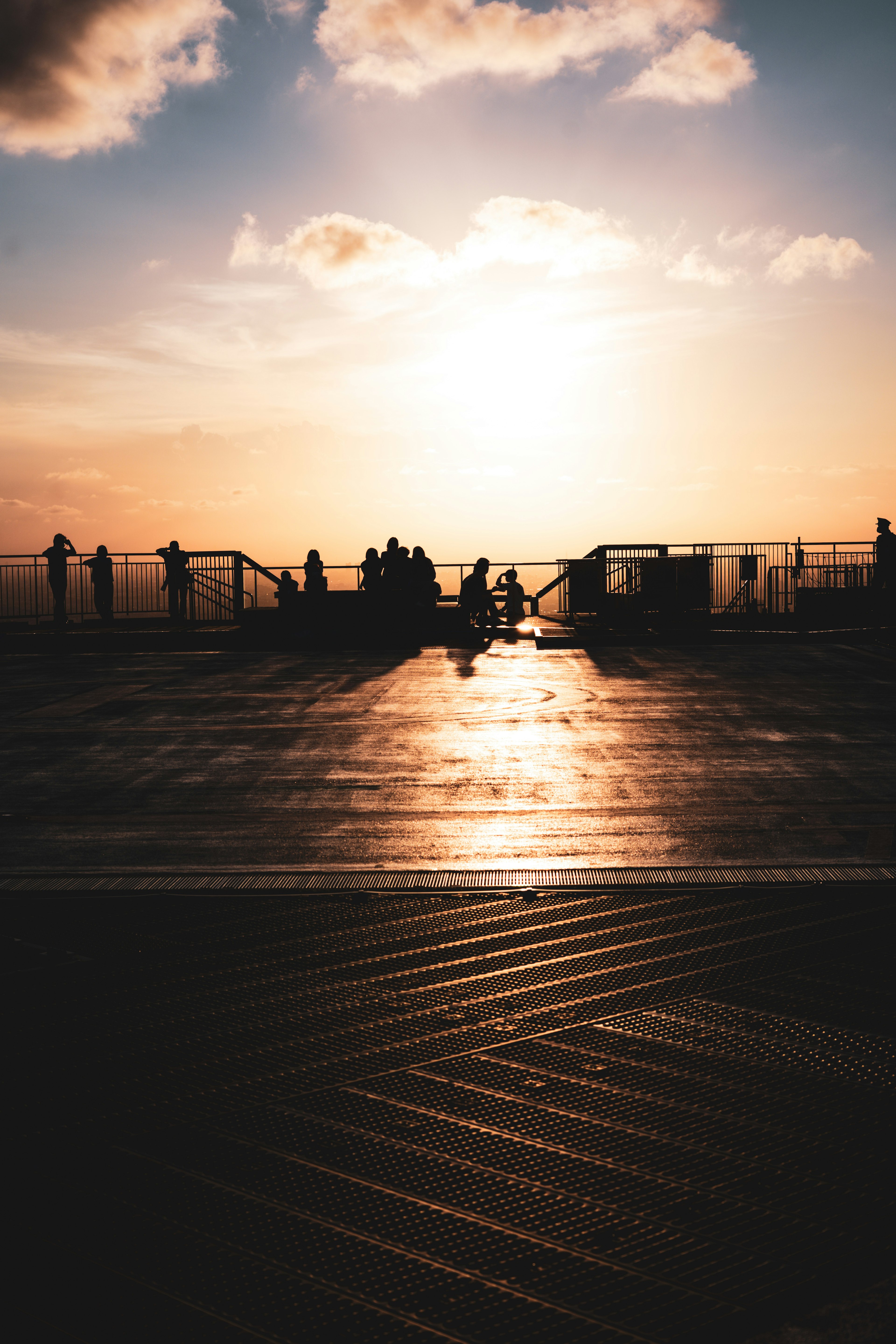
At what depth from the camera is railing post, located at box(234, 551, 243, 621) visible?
2373 cm

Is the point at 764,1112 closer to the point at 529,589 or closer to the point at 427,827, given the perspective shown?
the point at 427,827

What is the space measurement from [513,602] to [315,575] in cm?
480

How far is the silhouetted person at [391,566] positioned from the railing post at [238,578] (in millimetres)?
4554

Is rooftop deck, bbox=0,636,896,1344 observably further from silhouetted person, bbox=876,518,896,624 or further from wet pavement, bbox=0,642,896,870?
silhouetted person, bbox=876,518,896,624

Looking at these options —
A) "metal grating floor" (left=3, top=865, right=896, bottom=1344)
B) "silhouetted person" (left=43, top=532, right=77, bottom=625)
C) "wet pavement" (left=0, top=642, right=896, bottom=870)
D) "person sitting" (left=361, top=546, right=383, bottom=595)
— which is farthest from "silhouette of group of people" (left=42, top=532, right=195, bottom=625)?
"metal grating floor" (left=3, top=865, right=896, bottom=1344)

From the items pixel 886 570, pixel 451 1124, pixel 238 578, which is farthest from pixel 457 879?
pixel 238 578

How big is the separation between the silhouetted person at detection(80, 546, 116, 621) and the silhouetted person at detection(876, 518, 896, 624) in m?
18.6

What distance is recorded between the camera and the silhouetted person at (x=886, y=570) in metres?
19.9

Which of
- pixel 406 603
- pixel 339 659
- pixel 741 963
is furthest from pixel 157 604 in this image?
pixel 741 963

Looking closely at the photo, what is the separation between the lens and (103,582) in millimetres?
24109

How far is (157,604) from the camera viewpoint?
24484 millimetres

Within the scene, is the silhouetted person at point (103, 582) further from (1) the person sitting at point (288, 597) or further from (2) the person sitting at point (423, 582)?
(2) the person sitting at point (423, 582)

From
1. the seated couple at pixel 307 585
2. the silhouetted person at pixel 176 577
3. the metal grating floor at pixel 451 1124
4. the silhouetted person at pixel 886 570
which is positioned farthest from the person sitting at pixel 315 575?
the metal grating floor at pixel 451 1124

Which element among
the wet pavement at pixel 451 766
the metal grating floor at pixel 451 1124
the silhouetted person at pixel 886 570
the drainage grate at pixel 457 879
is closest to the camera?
the metal grating floor at pixel 451 1124
